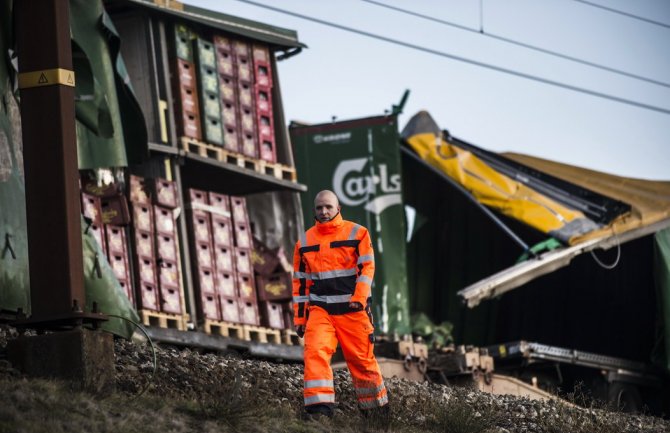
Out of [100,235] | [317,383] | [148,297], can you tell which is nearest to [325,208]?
[317,383]

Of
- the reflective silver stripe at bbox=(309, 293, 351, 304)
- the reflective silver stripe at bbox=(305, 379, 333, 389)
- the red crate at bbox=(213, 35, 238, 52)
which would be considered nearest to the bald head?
the reflective silver stripe at bbox=(309, 293, 351, 304)

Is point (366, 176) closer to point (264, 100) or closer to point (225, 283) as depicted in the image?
point (264, 100)

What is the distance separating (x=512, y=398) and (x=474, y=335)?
11.3m

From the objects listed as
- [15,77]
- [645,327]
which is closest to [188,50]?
[15,77]

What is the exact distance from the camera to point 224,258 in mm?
16953

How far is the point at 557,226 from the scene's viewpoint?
21.6 metres

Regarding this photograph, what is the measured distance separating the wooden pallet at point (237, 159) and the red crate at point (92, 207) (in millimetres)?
1731

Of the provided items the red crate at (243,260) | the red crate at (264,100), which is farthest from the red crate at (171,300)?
the red crate at (264,100)

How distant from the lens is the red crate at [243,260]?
56.2 ft

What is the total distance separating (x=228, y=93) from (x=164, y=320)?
11.6 feet

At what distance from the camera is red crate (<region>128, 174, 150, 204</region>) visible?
15812 mm

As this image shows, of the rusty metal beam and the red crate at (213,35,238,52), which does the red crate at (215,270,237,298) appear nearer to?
the red crate at (213,35,238,52)

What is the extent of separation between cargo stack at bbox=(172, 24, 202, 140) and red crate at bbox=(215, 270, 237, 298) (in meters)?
1.70

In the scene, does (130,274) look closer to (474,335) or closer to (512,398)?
(512,398)
